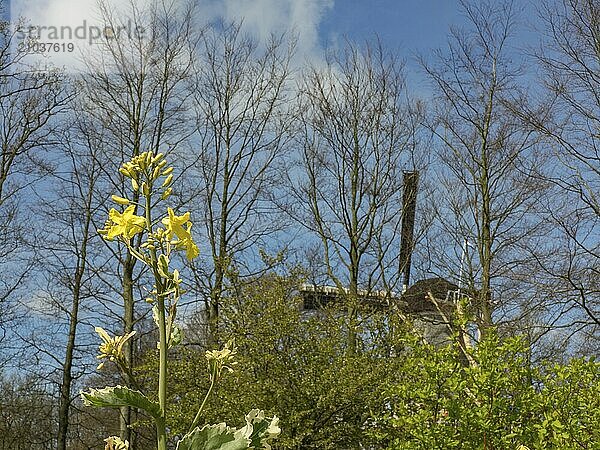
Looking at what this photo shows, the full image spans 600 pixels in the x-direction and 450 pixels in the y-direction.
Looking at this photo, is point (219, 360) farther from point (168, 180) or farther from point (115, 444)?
point (168, 180)

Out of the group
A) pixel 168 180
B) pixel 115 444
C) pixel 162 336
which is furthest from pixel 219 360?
pixel 168 180

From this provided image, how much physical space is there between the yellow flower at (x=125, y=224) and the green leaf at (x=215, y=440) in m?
0.51

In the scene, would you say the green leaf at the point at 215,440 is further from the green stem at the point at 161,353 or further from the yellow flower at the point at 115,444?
the yellow flower at the point at 115,444

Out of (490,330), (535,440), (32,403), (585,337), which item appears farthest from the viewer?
(32,403)

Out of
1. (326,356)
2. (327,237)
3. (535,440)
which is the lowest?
(535,440)

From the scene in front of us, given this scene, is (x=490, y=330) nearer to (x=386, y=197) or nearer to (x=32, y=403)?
(x=386, y=197)

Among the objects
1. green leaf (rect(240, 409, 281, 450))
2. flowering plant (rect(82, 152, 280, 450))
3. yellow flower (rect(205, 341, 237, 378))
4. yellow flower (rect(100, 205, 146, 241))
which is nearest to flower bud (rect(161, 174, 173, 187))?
flowering plant (rect(82, 152, 280, 450))

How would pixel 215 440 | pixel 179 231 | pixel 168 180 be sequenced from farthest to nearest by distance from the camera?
pixel 168 180
pixel 179 231
pixel 215 440

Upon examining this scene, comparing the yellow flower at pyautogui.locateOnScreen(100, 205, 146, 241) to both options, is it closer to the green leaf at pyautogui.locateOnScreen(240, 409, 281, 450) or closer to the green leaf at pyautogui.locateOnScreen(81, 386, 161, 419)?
the green leaf at pyautogui.locateOnScreen(81, 386, 161, 419)

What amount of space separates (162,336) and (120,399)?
17 cm

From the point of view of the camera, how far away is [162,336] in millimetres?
1721

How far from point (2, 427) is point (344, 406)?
25.3 feet

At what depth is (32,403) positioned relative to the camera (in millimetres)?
14531

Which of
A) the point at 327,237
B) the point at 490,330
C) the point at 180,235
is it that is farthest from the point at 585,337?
the point at 180,235
